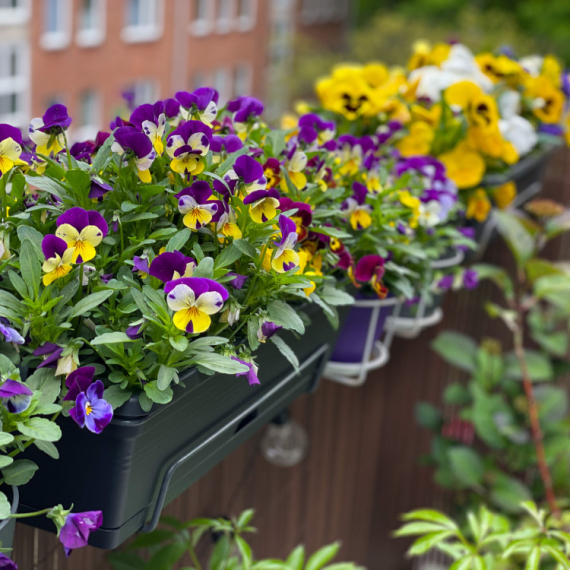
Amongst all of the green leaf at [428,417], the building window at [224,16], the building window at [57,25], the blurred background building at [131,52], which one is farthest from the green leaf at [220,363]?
the building window at [224,16]

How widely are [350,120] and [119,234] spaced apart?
2.03ft

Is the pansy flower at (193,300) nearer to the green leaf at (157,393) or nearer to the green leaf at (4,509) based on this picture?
the green leaf at (157,393)

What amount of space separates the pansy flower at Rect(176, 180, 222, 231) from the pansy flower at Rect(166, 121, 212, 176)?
3 cm

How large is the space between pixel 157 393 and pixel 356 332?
0.47 meters

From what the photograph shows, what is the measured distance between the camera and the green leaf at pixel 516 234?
4.42ft

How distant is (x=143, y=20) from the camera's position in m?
14.0

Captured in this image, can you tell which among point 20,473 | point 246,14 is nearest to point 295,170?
point 20,473

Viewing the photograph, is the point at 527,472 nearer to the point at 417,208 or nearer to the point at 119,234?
the point at 417,208

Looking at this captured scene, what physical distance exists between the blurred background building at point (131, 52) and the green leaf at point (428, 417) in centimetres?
795

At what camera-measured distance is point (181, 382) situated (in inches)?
20.6

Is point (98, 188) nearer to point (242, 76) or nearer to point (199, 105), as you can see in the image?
point (199, 105)

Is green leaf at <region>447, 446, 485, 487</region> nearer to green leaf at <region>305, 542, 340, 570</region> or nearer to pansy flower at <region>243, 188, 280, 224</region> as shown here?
green leaf at <region>305, 542, 340, 570</region>

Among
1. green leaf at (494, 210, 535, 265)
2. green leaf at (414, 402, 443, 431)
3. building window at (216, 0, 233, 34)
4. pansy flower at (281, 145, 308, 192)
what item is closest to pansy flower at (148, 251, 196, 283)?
pansy flower at (281, 145, 308, 192)

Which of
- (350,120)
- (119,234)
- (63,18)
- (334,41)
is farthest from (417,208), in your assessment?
(334,41)
